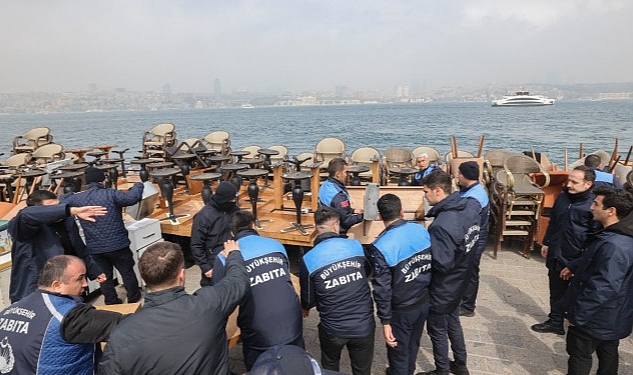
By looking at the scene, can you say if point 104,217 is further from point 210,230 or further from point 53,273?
point 53,273

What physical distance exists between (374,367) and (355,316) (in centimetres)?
125

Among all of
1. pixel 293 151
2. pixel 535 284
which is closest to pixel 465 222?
pixel 535 284

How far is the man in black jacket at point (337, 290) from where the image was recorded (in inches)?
102

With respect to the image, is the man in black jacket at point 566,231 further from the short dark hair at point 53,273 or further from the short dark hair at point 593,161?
the short dark hair at point 53,273

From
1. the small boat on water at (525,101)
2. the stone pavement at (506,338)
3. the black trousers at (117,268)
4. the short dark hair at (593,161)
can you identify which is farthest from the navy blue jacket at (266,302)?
the small boat on water at (525,101)

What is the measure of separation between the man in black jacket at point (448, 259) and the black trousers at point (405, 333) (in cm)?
23

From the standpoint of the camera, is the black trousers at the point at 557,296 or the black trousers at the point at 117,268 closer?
the black trousers at the point at 557,296

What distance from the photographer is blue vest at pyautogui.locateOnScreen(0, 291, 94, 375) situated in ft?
6.02

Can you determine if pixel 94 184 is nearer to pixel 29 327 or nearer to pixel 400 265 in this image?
pixel 29 327

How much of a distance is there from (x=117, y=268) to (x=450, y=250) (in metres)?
3.96

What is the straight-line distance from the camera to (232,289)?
6.61 ft

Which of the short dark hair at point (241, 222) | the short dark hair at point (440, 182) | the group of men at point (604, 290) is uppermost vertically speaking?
the short dark hair at point (440, 182)

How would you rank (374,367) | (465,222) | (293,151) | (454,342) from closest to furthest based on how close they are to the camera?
1. (465,222)
2. (454,342)
3. (374,367)
4. (293,151)

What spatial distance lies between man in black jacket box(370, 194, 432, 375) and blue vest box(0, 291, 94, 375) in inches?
79.2
